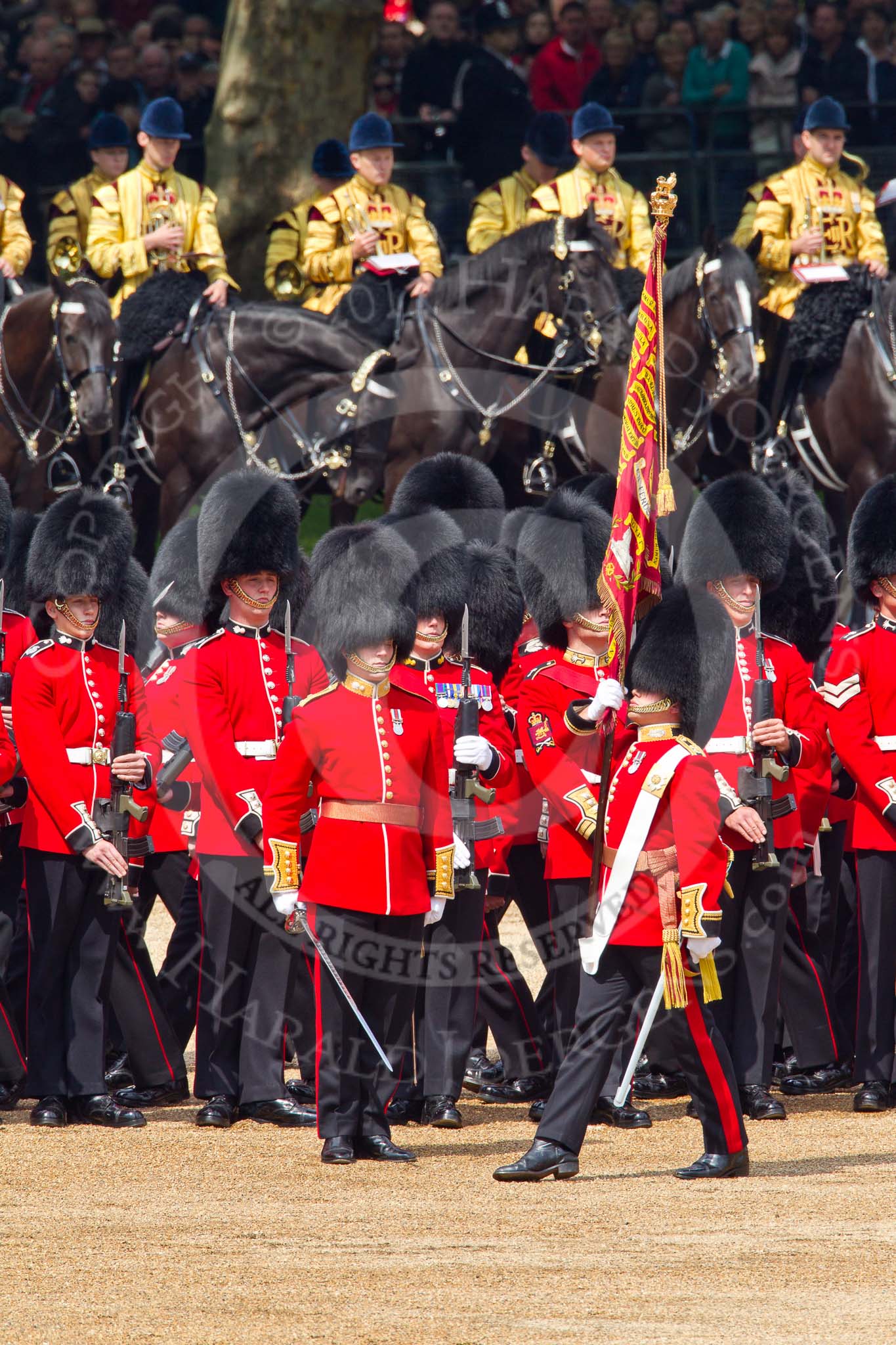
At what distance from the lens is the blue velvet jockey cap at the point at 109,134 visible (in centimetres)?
1100

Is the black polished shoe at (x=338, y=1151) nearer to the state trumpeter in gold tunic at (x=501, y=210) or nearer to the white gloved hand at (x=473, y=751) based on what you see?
the white gloved hand at (x=473, y=751)

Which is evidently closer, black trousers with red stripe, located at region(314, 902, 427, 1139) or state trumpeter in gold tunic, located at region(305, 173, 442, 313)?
black trousers with red stripe, located at region(314, 902, 427, 1139)

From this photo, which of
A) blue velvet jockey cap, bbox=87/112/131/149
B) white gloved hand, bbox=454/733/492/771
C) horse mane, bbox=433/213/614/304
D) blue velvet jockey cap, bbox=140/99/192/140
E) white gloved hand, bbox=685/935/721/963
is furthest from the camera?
blue velvet jockey cap, bbox=87/112/131/149

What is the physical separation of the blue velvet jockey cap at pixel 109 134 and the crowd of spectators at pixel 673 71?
2.08 m

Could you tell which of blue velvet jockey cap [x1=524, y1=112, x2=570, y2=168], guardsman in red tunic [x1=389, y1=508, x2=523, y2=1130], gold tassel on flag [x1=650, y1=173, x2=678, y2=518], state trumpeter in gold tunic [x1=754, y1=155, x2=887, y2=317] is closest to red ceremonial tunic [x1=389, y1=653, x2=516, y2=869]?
guardsman in red tunic [x1=389, y1=508, x2=523, y2=1130]

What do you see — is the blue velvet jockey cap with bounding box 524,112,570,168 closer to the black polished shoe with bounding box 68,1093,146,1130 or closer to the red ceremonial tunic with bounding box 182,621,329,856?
the red ceremonial tunic with bounding box 182,621,329,856

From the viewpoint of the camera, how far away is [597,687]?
594 cm

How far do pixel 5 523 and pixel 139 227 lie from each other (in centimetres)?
426

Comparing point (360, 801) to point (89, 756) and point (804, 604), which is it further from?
point (804, 604)

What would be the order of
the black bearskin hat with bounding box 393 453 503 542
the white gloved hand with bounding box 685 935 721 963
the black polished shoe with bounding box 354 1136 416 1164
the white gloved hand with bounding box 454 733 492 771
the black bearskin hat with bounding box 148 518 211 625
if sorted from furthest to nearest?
the black bearskin hat with bounding box 393 453 503 542, the black bearskin hat with bounding box 148 518 211 625, the white gloved hand with bounding box 454 733 492 771, the black polished shoe with bounding box 354 1136 416 1164, the white gloved hand with bounding box 685 935 721 963

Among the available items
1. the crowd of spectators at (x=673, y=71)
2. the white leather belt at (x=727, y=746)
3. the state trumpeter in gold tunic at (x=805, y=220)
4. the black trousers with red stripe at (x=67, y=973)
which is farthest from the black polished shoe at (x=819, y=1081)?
the crowd of spectators at (x=673, y=71)

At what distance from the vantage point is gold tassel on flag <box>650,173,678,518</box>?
19.0ft

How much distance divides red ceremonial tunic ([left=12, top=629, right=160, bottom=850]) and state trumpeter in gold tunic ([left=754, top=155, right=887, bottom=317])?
542cm

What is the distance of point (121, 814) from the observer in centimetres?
596
